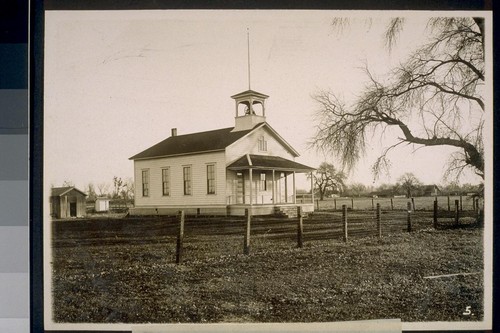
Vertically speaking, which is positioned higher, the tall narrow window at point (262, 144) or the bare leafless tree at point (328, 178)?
the tall narrow window at point (262, 144)

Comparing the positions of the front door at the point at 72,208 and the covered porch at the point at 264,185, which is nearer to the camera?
the front door at the point at 72,208

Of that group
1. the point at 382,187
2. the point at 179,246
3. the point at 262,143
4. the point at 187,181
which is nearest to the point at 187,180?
the point at 187,181

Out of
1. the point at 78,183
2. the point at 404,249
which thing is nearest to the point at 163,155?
the point at 78,183

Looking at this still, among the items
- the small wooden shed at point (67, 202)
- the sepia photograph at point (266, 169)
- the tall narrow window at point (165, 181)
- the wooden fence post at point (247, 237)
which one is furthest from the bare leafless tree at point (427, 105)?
the small wooden shed at point (67, 202)

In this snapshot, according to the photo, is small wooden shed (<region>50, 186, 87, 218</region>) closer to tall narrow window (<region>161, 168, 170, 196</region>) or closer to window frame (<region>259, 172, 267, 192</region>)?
tall narrow window (<region>161, 168, 170, 196</region>)

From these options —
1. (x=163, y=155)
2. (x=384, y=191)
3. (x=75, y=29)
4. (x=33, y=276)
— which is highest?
(x=75, y=29)

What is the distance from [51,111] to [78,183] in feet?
1.33

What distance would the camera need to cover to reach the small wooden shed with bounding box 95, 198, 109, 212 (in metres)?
2.42

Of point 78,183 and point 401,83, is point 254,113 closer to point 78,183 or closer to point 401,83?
point 401,83

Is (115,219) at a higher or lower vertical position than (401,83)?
lower

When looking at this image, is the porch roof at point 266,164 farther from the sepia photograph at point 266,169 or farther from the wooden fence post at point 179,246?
the wooden fence post at point 179,246

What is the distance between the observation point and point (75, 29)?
2412 millimetres

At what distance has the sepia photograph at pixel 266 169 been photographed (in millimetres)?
2416

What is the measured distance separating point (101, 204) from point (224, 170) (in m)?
0.68
